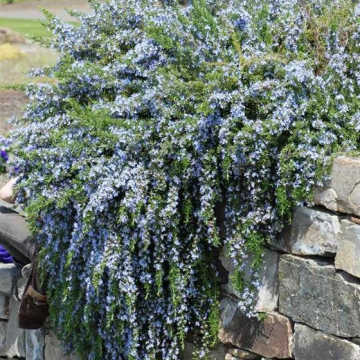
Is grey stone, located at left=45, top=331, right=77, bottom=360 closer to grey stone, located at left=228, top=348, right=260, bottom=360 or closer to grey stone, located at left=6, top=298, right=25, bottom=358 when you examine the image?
grey stone, located at left=6, top=298, right=25, bottom=358

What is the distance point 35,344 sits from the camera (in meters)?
4.95

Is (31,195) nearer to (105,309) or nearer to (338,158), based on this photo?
(105,309)

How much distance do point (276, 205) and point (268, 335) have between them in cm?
60

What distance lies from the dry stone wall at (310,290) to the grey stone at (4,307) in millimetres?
1877

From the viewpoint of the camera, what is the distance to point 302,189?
3250 mm

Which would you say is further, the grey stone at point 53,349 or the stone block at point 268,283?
the grey stone at point 53,349

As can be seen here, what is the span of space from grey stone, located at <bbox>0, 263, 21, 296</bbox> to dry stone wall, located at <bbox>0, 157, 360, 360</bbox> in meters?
1.67

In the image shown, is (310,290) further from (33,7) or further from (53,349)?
(33,7)

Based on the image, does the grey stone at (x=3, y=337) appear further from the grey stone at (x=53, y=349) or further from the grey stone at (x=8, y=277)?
the grey stone at (x=53, y=349)

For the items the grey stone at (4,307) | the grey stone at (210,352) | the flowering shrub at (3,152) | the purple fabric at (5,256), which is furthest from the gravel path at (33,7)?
the grey stone at (210,352)

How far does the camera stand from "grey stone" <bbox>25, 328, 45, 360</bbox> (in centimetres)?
489

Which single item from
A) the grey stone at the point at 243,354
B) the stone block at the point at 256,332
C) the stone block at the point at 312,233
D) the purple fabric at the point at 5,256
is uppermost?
the stone block at the point at 312,233

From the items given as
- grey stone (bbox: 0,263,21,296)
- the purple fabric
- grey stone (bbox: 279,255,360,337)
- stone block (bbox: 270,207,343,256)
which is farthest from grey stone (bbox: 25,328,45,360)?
stone block (bbox: 270,207,343,256)

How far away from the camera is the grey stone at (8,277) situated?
502 centimetres
